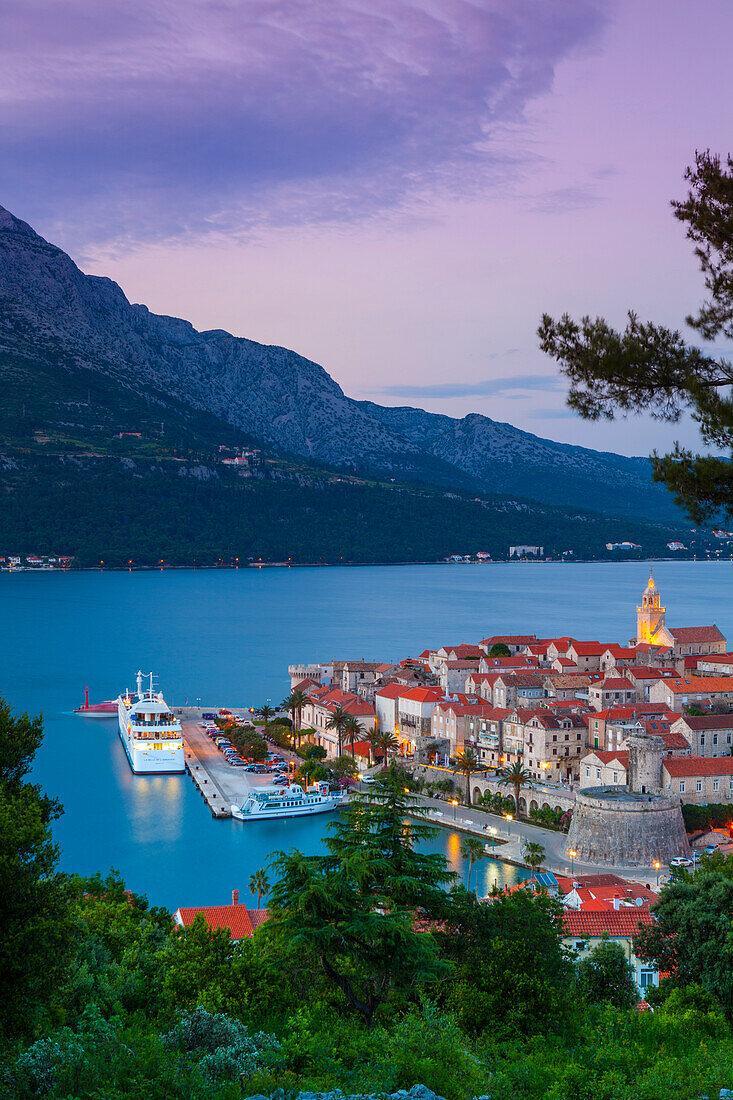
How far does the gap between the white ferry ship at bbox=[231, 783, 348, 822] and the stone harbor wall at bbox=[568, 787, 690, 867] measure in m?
12.6

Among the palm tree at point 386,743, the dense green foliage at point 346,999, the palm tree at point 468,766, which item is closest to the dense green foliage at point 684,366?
the dense green foliage at point 346,999

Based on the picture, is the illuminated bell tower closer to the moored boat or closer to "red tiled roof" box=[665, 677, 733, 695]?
"red tiled roof" box=[665, 677, 733, 695]

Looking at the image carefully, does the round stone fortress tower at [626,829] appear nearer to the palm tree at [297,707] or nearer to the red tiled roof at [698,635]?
the palm tree at [297,707]

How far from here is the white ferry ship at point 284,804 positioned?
125ft

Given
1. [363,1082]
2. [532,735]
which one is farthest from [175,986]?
[532,735]

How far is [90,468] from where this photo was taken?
6590 inches

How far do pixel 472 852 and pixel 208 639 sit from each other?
6798 cm

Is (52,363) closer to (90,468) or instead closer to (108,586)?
(90,468)

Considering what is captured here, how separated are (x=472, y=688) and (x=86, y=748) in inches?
848

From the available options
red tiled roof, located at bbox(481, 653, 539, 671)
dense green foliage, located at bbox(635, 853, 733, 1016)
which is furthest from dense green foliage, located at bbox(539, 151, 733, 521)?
red tiled roof, located at bbox(481, 653, 539, 671)

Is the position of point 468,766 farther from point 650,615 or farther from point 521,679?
point 650,615

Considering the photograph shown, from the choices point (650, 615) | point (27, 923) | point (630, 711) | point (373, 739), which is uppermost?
point (27, 923)

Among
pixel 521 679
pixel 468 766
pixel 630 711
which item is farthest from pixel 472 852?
pixel 521 679

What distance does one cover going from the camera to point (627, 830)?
2872 centimetres
